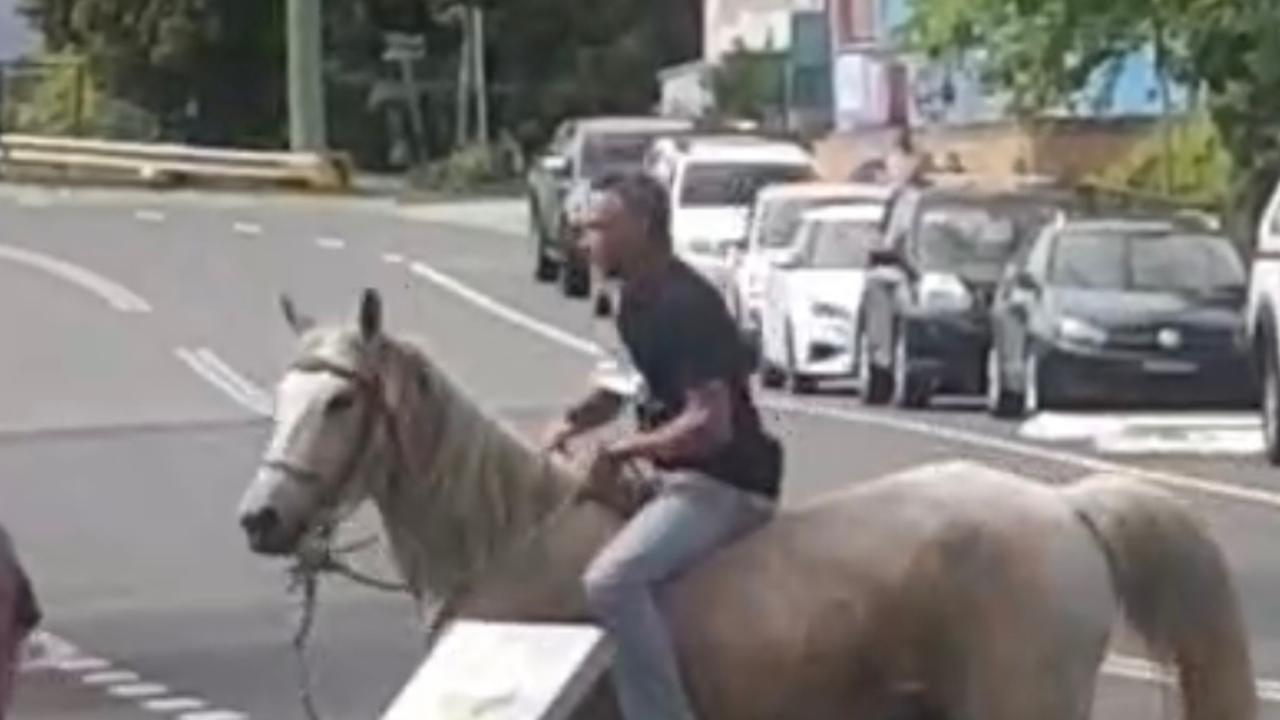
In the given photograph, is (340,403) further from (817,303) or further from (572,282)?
(572,282)

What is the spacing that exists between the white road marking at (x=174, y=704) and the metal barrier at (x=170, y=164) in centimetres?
5572

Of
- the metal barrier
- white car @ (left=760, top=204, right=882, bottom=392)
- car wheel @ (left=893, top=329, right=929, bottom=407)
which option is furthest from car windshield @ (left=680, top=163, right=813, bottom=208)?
the metal barrier

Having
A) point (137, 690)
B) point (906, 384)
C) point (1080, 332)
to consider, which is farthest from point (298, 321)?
point (906, 384)

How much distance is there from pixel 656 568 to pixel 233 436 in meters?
23.2

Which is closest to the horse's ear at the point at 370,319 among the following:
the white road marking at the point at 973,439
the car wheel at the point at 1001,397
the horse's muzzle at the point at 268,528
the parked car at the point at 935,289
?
the horse's muzzle at the point at 268,528

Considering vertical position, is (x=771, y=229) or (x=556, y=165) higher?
(x=556, y=165)

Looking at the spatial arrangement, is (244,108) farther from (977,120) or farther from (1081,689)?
(1081,689)

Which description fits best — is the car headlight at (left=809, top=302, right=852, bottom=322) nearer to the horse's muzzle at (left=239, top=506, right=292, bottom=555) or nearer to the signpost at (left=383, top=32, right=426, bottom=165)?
the horse's muzzle at (left=239, top=506, right=292, bottom=555)

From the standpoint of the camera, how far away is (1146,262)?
34125 mm

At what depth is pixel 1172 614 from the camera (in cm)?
1107

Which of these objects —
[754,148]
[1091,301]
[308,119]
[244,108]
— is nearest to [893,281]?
[1091,301]

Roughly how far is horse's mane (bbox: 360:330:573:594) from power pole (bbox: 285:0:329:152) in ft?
211

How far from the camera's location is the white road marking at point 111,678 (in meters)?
19.0

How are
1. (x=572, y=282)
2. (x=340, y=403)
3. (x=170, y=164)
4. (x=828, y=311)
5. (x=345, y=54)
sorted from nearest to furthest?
(x=340, y=403) < (x=828, y=311) < (x=572, y=282) < (x=170, y=164) < (x=345, y=54)
